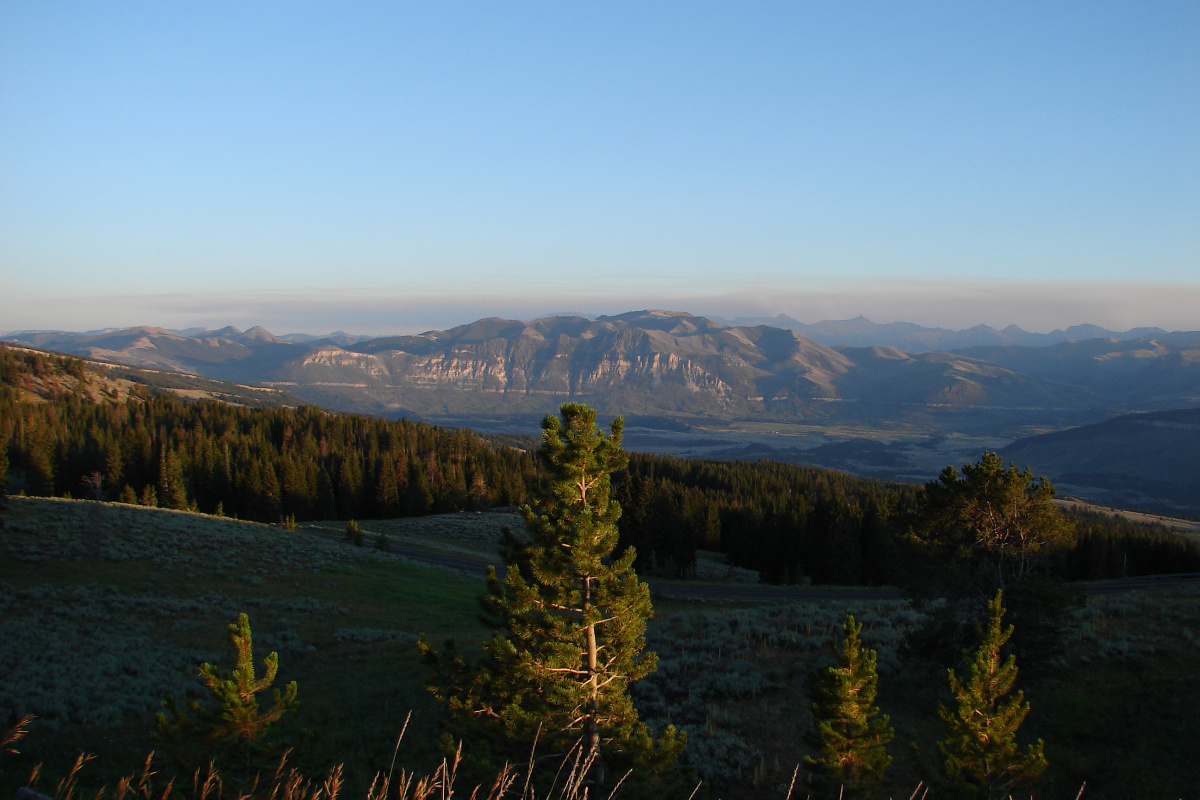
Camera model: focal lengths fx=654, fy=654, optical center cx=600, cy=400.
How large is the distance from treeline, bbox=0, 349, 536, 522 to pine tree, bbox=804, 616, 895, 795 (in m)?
62.0

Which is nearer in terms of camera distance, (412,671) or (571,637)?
(571,637)

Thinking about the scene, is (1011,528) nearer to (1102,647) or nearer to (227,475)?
(1102,647)

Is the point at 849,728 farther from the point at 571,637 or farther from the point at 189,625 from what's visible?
the point at 189,625

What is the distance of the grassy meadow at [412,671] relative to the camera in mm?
15062

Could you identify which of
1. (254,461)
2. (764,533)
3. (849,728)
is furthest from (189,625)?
(764,533)

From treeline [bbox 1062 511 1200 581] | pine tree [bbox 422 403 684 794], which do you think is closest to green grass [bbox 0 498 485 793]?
pine tree [bbox 422 403 684 794]

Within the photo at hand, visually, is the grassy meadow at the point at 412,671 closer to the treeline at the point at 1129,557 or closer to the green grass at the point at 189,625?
the green grass at the point at 189,625

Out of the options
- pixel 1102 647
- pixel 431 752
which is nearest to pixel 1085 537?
pixel 1102 647

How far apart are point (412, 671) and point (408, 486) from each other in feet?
220

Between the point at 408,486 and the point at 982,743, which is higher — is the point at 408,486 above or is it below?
below

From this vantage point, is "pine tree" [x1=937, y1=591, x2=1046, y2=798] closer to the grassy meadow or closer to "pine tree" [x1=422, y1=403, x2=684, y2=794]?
the grassy meadow

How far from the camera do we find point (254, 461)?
73312 millimetres

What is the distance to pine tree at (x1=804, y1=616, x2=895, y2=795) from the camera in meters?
11.7

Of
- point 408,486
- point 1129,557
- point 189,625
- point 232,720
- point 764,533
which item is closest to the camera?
point 232,720
